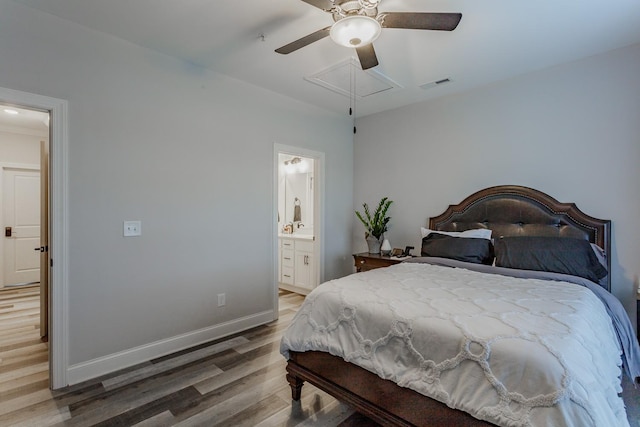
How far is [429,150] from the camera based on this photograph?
398 centimetres

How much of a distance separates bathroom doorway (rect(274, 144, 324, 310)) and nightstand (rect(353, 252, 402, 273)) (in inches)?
22.8

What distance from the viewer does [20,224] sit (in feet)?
17.4

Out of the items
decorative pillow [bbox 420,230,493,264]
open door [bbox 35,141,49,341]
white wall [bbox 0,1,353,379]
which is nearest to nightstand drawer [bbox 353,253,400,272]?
decorative pillow [bbox 420,230,493,264]

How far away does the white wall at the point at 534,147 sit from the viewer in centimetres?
272

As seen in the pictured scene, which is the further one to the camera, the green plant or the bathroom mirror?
the bathroom mirror

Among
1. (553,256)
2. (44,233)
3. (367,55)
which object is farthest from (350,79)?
(44,233)

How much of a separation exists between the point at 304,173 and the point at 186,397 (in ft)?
12.6

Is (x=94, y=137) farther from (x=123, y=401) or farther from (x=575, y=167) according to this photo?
(x=575, y=167)

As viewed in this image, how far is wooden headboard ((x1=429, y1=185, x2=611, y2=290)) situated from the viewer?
2.81m

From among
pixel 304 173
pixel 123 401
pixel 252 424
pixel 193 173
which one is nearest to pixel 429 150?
pixel 304 173

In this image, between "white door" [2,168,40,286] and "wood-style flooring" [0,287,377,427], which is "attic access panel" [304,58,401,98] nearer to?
"wood-style flooring" [0,287,377,427]

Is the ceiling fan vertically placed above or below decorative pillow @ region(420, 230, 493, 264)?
above

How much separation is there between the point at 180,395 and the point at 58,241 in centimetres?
142

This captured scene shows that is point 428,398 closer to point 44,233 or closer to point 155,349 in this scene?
point 155,349
